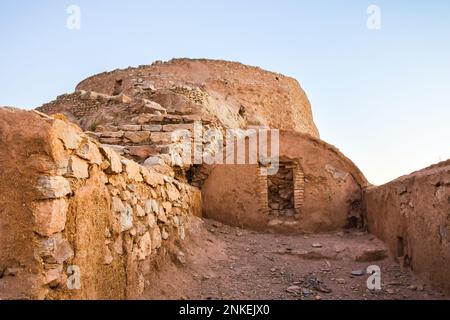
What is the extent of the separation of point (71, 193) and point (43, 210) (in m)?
0.22

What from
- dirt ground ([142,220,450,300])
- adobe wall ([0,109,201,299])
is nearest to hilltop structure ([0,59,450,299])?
adobe wall ([0,109,201,299])

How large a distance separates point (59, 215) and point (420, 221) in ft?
11.6

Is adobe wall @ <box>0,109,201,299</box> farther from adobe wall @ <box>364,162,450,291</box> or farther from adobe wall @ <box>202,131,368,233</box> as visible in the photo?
adobe wall @ <box>202,131,368,233</box>

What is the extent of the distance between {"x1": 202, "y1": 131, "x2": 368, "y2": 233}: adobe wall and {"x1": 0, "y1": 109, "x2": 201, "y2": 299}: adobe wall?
11.2 feet

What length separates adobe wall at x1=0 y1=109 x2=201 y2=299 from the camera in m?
1.86

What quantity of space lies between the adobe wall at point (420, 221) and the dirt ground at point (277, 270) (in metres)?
0.16

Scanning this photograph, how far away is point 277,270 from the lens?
4.46 metres

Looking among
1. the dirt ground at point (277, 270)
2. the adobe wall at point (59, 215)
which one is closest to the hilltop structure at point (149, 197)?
the adobe wall at point (59, 215)

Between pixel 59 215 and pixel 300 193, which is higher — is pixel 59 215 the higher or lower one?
the higher one

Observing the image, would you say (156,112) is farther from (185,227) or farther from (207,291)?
(207,291)

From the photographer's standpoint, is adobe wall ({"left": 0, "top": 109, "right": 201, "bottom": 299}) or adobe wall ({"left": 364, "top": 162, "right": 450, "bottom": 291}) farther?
adobe wall ({"left": 364, "top": 162, "right": 450, "bottom": 291})

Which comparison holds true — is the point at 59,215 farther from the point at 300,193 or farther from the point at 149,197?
the point at 300,193

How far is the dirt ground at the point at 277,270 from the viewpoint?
3.61 metres

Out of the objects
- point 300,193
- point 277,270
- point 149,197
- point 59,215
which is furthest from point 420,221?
point 59,215
